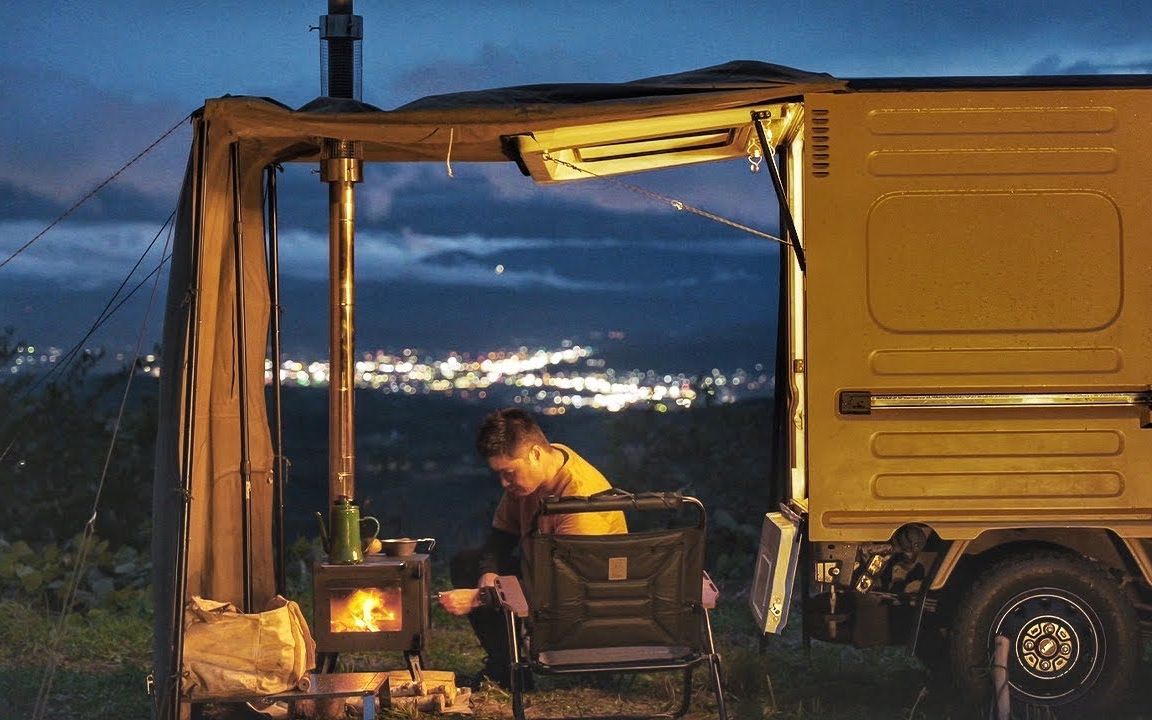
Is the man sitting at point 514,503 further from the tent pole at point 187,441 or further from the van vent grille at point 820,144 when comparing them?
the van vent grille at point 820,144

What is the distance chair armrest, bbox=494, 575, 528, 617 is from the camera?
558 cm

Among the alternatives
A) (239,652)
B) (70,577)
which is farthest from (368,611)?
(70,577)

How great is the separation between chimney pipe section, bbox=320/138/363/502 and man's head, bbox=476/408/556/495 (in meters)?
0.69

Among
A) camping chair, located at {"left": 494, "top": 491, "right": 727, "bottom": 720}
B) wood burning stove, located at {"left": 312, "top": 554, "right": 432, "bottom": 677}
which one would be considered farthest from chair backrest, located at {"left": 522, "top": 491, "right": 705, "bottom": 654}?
wood burning stove, located at {"left": 312, "top": 554, "right": 432, "bottom": 677}

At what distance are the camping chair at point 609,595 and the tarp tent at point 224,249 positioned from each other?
1.33 metres

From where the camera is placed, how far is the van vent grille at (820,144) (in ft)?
19.7

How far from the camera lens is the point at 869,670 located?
7199 millimetres

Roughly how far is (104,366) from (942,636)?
706cm

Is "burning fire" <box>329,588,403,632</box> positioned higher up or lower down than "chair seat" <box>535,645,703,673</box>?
higher up

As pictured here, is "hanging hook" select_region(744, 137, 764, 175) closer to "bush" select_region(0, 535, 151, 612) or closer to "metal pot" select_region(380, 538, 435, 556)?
"metal pot" select_region(380, 538, 435, 556)

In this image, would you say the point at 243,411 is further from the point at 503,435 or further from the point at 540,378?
the point at 540,378

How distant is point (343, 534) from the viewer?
20.3 feet

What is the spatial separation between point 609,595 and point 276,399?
2.41m

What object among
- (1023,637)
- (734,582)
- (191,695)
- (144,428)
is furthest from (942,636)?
(144,428)
